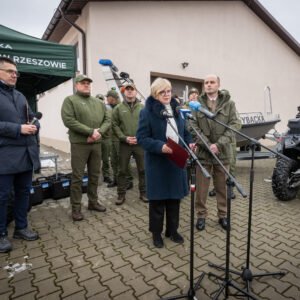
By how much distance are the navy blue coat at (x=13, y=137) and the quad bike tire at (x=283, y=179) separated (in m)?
3.55

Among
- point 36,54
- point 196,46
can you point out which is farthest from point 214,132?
point 196,46

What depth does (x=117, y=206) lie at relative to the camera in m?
4.52

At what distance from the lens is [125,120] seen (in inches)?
186

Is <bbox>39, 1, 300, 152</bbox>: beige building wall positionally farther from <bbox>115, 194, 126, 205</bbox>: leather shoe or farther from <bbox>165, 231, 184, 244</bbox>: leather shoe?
<bbox>165, 231, 184, 244</bbox>: leather shoe

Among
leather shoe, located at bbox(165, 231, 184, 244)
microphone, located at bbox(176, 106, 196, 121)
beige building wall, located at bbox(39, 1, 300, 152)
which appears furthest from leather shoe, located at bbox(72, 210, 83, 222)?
beige building wall, located at bbox(39, 1, 300, 152)

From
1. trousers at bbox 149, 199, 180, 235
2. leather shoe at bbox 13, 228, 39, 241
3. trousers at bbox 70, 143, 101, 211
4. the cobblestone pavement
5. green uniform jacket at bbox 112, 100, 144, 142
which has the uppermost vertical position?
green uniform jacket at bbox 112, 100, 144, 142

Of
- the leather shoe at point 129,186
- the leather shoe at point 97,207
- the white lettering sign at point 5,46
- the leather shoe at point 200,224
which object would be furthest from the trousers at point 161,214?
the white lettering sign at point 5,46

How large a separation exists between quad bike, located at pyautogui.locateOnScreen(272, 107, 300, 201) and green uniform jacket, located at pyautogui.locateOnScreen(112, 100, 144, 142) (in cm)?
238

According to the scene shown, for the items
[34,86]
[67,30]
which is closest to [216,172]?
[34,86]

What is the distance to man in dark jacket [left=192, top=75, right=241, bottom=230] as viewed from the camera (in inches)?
134

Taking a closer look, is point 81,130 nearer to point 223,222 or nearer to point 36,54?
point 36,54

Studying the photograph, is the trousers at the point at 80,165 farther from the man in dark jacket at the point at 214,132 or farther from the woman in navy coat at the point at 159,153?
the man in dark jacket at the point at 214,132

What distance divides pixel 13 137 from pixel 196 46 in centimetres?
834

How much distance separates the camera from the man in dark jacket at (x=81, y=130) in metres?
3.72
